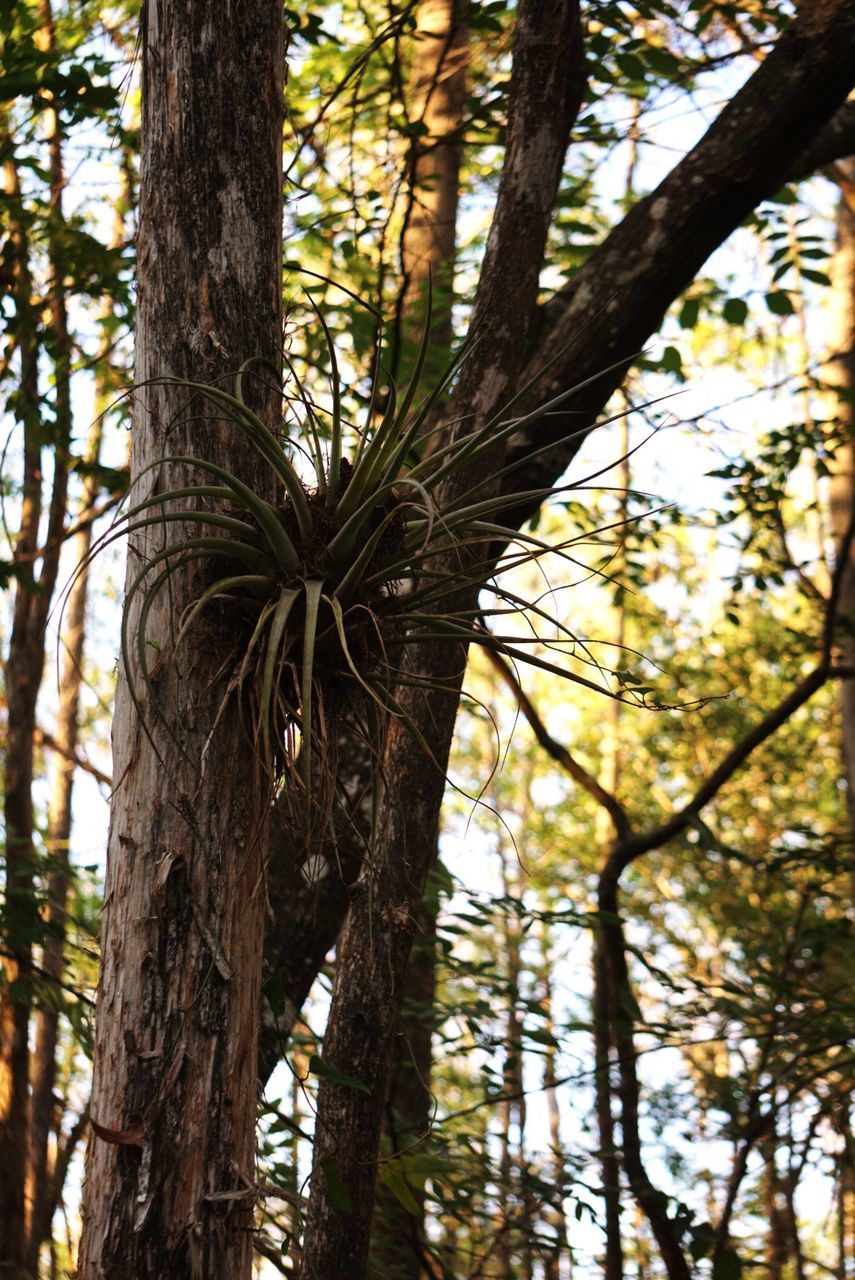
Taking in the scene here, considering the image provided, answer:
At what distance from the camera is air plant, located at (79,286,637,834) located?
157 centimetres

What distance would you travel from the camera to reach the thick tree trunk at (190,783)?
4.69 feet

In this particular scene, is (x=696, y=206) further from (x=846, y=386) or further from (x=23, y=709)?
(x=846, y=386)

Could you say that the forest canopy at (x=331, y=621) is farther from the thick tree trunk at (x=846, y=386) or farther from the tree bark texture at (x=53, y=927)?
the thick tree trunk at (x=846, y=386)

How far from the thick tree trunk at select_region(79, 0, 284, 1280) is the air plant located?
4 cm

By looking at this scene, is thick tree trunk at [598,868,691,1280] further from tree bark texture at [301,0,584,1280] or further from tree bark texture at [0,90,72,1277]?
tree bark texture at [0,90,72,1277]

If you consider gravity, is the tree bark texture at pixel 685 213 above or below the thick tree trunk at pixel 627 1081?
above

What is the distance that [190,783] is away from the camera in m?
1.57

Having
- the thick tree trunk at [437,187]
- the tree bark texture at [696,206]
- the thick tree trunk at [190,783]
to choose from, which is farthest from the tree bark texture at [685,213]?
the thick tree trunk at [437,187]

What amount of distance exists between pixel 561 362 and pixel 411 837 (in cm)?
129

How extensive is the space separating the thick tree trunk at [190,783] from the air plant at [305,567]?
0.04m

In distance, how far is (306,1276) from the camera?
2326 mm

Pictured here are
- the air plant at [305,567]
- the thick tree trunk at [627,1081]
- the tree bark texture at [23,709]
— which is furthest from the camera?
the tree bark texture at [23,709]

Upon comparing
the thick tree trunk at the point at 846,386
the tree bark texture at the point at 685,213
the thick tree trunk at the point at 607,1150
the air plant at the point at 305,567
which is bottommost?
the thick tree trunk at the point at 607,1150

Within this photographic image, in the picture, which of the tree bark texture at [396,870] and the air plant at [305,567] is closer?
the air plant at [305,567]
